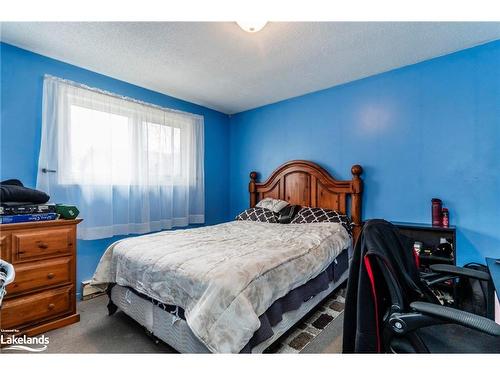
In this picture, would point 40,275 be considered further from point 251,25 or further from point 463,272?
point 463,272

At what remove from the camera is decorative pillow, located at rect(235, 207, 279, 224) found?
3.09 metres

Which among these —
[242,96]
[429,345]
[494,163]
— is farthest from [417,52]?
[429,345]

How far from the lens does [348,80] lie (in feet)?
9.40

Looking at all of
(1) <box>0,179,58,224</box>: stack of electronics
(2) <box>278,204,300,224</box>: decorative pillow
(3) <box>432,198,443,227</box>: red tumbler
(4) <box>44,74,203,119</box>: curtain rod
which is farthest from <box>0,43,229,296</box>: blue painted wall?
(3) <box>432,198,443,227</box>: red tumbler

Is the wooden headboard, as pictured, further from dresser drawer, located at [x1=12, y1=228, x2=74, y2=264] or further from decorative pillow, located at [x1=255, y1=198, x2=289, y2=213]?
dresser drawer, located at [x1=12, y1=228, x2=74, y2=264]

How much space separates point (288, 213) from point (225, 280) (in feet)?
6.30

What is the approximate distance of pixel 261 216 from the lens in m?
3.16

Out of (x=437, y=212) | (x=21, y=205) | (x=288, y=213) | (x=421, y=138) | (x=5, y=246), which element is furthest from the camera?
(x=288, y=213)

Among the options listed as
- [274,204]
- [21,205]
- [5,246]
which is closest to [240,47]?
[274,204]

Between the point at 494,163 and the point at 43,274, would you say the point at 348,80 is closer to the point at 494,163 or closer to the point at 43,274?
the point at 494,163

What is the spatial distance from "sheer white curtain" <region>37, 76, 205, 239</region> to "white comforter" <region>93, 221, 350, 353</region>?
827 mm

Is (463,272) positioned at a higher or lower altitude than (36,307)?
higher
